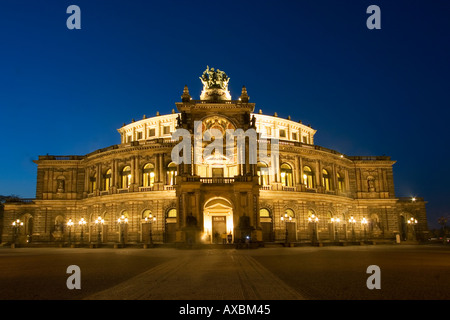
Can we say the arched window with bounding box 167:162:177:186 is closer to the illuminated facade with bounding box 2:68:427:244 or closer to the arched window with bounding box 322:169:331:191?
the illuminated facade with bounding box 2:68:427:244

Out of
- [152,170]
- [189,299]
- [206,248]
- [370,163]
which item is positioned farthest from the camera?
[370,163]

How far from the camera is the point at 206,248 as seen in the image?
135 feet

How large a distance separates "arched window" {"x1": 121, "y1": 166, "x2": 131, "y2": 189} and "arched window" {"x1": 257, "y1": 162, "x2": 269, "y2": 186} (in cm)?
1953

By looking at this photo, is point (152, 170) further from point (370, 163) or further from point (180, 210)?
point (370, 163)

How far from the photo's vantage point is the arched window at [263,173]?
55.2 metres

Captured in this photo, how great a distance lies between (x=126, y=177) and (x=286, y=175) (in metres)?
24.3

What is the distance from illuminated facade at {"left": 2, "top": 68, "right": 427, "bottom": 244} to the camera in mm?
46500

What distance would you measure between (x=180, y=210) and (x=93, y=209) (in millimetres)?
21347

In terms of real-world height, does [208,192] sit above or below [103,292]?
above

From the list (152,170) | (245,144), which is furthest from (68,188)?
(245,144)

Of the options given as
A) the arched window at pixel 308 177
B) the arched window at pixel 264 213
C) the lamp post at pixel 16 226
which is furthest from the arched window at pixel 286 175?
the lamp post at pixel 16 226

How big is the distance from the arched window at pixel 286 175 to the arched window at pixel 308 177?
2727 millimetres

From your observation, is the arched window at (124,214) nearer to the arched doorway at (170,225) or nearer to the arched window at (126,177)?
the arched window at (126,177)

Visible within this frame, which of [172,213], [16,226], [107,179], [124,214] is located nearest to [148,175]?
[124,214]
